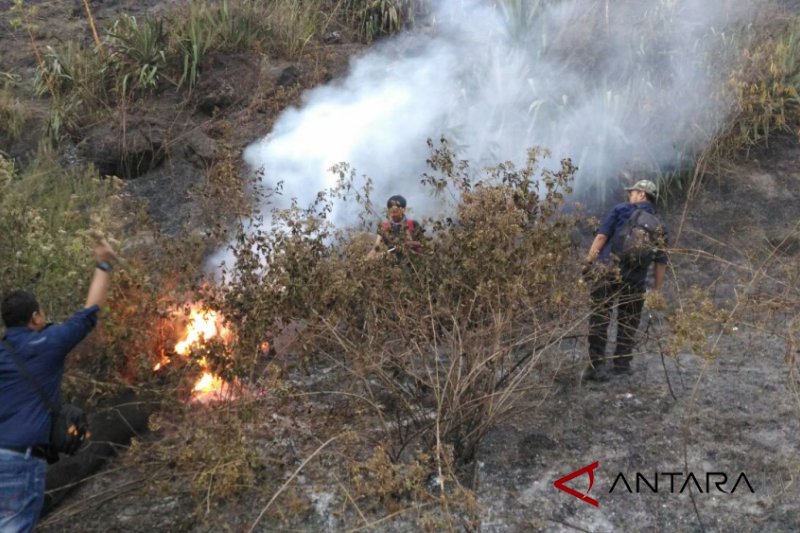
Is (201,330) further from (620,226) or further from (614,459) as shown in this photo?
(620,226)

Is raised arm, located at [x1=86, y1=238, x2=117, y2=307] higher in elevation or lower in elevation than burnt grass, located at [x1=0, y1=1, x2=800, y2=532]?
higher

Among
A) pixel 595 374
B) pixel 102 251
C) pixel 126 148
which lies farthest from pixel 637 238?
pixel 126 148

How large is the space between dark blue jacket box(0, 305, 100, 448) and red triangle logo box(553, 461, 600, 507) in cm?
256

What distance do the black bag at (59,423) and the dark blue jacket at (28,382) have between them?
0.02m

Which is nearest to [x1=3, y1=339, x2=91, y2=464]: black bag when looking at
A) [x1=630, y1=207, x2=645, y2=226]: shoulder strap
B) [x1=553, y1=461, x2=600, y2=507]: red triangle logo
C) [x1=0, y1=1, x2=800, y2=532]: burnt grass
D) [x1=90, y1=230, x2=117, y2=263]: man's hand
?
[x1=90, y1=230, x2=117, y2=263]: man's hand

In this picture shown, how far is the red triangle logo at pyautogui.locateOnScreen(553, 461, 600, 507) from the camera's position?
4039 millimetres

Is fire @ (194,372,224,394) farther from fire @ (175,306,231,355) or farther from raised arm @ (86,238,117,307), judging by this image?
raised arm @ (86,238,117,307)

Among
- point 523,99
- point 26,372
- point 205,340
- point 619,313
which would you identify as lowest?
point 619,313

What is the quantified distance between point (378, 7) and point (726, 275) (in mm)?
5476

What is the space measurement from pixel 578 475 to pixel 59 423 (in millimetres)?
2658

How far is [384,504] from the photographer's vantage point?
3855 millimetres

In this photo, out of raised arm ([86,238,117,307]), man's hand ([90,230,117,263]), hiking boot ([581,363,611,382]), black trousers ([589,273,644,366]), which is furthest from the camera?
hiking boot ([581,363,611,382])

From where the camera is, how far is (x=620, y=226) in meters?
5.27

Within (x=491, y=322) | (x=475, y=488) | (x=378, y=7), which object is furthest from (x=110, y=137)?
(x=475, y=488)
